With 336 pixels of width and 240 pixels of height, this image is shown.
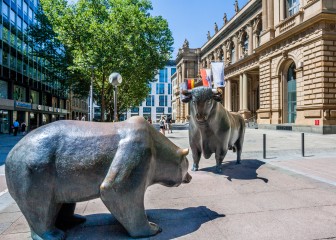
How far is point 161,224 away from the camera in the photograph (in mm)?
3174

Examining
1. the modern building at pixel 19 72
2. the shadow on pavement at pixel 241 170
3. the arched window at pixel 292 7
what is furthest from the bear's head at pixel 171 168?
the modern building at pixel 19 72

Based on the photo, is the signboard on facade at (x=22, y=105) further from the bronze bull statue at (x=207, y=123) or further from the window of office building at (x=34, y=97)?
the bronze bull statue at (x=207, y=123)

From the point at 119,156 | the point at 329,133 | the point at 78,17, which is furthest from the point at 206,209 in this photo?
the point at 78,17

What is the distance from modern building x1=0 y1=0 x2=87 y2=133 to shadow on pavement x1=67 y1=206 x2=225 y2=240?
101 feet

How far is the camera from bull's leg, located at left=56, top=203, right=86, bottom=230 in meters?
3.00

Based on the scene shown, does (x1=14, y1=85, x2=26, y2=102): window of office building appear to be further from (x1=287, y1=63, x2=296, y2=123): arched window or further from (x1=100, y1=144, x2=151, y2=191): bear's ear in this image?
(x1=100, y1=144, x2=151, y2=191): bear's ear

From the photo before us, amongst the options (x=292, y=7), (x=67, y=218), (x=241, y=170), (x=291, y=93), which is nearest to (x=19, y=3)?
(x=292, y=7)

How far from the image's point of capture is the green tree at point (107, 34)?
2239 centimetres

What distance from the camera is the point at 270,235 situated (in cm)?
283

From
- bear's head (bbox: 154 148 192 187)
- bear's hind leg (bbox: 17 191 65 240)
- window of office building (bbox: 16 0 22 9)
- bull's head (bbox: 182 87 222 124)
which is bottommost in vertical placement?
bear's hind leg (bbox: 17 191 65 240)

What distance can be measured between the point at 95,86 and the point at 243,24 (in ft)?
87.2

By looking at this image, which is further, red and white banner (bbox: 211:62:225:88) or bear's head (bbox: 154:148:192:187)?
red and white banner (bbox: 211:62:225:88)

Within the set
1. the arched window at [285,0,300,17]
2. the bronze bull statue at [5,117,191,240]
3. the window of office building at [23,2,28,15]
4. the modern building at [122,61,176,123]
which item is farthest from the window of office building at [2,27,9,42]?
the modern building at [122,61,176,123]

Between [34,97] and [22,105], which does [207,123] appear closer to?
[22,105]
